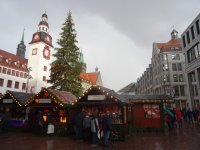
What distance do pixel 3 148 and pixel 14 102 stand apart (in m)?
8.72

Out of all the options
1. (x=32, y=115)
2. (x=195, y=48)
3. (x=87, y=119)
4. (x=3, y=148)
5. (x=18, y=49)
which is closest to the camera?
(x=3, y=148)

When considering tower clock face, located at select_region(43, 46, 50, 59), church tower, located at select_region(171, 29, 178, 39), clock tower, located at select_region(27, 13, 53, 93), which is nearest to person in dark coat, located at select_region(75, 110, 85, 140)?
clock tower, located at select_region(27, 13, 53, 93)

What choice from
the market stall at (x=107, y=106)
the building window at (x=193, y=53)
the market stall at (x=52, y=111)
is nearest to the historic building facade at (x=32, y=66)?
the building window at (x=193, y=53)

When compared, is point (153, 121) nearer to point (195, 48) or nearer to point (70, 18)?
point (195, 48)

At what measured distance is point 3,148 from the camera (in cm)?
1078

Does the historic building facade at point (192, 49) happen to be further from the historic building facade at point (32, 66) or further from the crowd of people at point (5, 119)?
the historic building facade at point (32, 66)

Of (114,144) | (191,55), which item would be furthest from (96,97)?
(191,55)

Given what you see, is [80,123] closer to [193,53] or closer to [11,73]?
[193,53]

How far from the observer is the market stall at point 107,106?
45.3 feet

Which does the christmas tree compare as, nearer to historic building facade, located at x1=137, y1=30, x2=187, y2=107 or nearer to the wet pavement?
the wet pavement

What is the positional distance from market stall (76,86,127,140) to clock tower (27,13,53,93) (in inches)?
1648

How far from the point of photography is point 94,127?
12438 mm

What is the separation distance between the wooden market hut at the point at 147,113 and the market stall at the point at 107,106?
4499 millimetres

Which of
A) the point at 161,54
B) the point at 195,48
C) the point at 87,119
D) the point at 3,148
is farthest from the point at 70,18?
the point at 161,54
